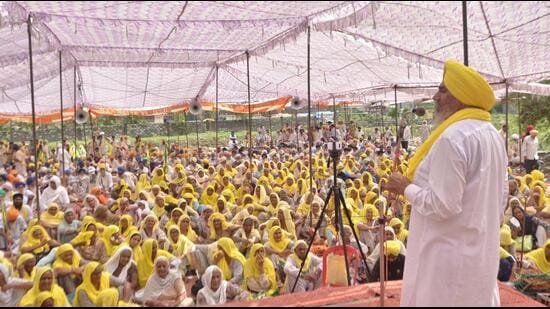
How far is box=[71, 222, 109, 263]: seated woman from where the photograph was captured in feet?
20.1

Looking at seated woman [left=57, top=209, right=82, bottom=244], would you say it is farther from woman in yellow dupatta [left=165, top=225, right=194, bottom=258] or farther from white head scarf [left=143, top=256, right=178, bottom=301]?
white head scarf [left=143, top=256, right=178, bottom=301]

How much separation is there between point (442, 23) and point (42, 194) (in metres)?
7.23

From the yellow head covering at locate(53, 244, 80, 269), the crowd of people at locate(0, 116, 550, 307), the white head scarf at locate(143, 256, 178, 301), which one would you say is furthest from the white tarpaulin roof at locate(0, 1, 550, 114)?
the white head scarf at locate(143, 256, 178, 301)

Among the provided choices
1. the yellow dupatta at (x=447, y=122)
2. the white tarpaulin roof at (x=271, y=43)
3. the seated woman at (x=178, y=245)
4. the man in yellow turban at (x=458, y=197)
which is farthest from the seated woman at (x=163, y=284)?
the yellow dupatta at (x=447, y=122)

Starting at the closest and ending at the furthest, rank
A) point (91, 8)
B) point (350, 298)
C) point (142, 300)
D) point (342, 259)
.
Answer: point (350, 298) → point (342, 259) → point (91, 8) → point (142, 300)

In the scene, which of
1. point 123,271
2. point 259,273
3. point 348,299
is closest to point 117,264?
point 123,271

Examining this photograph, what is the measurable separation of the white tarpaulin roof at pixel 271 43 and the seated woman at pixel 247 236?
234 centimetres

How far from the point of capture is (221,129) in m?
36.8

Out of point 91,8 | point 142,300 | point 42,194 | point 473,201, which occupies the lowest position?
point 142,300

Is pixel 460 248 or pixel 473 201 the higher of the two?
pixel 473 201

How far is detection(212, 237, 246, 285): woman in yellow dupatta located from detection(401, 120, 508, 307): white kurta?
361 centimetres

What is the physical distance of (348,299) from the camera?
3188 millimetres

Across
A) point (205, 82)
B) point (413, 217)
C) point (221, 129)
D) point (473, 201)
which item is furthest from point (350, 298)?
point (221, 129)

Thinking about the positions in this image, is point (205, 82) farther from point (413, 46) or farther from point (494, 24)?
point (494, 24)
